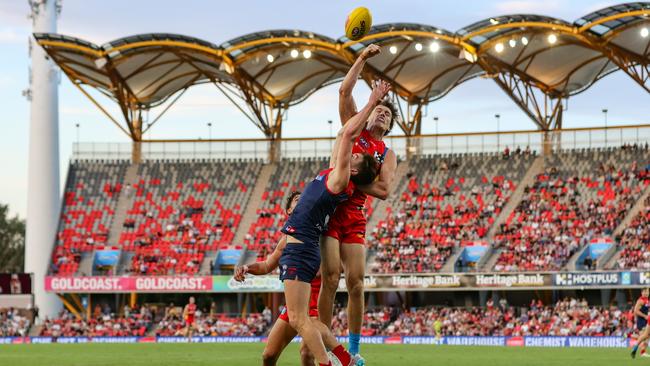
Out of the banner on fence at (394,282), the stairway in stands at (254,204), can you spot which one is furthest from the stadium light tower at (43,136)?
the stairway in stands at (254,204)

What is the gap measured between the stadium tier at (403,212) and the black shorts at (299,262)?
39.0 meters

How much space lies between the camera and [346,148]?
36.8 feet

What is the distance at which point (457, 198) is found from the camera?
59531mm

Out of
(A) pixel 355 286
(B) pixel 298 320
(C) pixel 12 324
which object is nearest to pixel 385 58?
(C) pixel 12 324

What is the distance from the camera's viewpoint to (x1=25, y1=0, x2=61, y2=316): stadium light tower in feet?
209

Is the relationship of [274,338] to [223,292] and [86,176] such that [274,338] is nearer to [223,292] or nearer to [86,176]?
[223,292]

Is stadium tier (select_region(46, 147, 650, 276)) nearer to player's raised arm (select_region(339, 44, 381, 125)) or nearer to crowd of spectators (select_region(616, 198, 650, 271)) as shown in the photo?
crowd of spectators (select_region(616, 198, 650, 271))

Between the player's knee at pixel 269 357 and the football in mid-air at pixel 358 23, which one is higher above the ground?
the football in mid-air at pixel 358 23

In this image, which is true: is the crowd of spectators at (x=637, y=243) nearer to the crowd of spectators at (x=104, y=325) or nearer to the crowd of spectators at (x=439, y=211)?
the crowd of spectators at (x=439, y=211)

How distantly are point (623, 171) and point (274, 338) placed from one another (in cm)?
4842

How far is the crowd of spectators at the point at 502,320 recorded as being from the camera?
4512 cm

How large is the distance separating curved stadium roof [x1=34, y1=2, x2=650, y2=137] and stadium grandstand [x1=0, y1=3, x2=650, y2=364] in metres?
0.14

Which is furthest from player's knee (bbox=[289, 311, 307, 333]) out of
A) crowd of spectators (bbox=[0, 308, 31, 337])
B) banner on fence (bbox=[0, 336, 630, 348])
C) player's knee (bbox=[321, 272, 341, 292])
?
crowd of spectators (bbox=[0, 308, 31, 337])

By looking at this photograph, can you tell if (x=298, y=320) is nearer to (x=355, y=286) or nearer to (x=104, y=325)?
(x=355, y=286)
